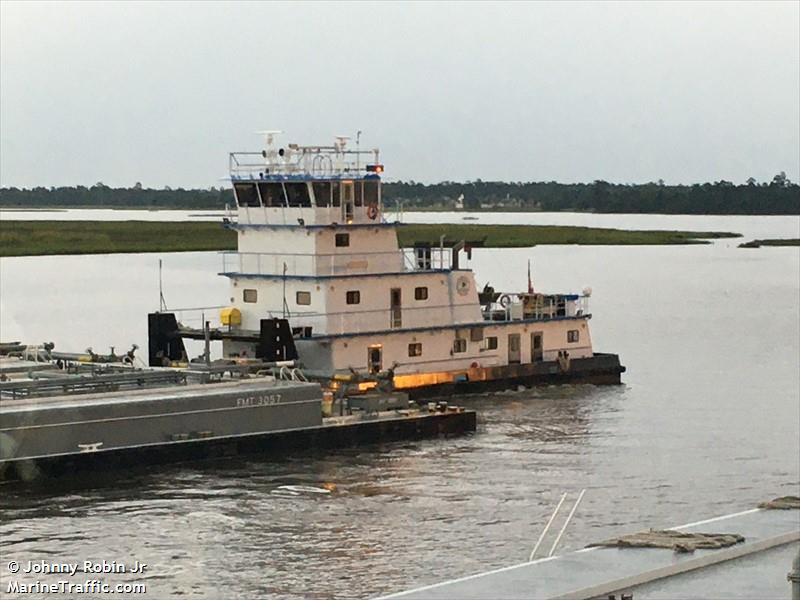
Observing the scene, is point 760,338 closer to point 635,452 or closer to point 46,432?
point 635,452

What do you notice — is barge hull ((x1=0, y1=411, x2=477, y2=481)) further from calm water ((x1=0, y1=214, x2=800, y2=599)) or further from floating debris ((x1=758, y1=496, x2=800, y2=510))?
floating debris ((x1=758, y1=496, x2=800, y2=510))

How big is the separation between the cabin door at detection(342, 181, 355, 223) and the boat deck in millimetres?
24648

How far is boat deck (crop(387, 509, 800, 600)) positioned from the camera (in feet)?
60.7

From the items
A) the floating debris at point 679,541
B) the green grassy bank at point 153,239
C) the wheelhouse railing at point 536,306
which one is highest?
the green grassy bank at point 153,239

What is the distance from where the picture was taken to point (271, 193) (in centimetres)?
4578

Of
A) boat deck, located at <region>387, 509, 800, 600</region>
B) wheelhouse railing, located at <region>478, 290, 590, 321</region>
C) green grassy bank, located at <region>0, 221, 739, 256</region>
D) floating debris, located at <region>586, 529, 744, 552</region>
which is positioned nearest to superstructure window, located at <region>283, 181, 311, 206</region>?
wheelhouse railing, located at <region>478, 290, 590, 321</region>

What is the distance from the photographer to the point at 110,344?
219 ft

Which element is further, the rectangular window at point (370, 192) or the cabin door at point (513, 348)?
the cabin door at point (513, 348)

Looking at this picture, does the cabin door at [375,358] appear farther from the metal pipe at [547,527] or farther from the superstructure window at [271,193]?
the metal pipe at [547,527]

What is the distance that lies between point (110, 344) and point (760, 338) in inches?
1021

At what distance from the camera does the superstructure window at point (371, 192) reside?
45438 millimetres

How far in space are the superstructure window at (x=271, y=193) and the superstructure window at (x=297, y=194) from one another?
0.75 ft

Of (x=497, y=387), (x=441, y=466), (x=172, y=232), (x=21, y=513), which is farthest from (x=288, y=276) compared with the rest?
(x=172, y=232)

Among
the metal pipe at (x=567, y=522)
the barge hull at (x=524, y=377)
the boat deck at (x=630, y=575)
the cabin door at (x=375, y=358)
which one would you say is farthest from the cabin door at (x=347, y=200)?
the boat deck at (x=630, y=575)
